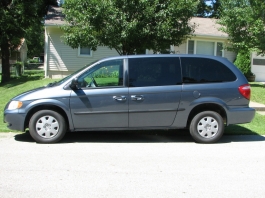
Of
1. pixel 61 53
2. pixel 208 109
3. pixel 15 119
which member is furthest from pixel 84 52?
pixel 208 109

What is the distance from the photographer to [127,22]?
10.9 meters

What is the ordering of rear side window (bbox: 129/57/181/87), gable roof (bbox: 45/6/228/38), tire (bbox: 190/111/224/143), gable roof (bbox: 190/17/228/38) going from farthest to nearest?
gable roof (bbox: 190/17/228/38) → gable roof (bbox: 45/6/228/38) → tire (bbox: 190/111/224/143) → rear side window (bbox: 129/57/181/87)

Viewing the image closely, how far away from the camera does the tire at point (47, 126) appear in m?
6.95

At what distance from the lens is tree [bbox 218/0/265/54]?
15906 millimetres

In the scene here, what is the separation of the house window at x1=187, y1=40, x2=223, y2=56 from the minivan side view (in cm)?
1355

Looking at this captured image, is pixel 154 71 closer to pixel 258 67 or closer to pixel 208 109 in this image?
pixel 208 109

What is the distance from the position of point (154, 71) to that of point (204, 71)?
111 cm

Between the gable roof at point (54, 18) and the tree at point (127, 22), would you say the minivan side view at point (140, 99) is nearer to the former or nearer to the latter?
the tree at point (127, 22)

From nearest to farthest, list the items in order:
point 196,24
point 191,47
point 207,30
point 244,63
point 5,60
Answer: point 196,24 < point 5,60 < point 244,63 < point 191,47 < point 207,30

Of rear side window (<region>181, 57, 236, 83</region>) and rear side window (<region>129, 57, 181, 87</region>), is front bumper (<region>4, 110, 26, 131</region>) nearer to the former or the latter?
rear side window (<region>129, 57, 181, 87</region>)
